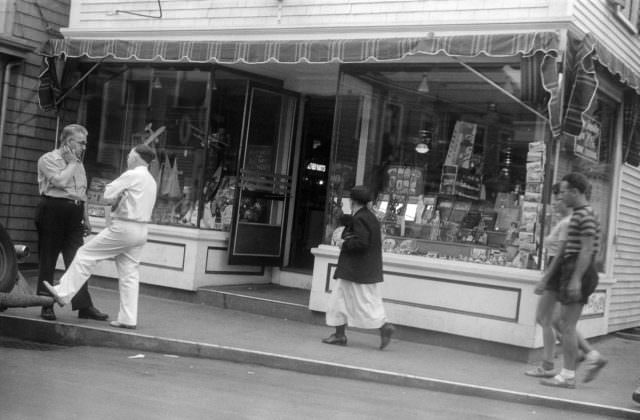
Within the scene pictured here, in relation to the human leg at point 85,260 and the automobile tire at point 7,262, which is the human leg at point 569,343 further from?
the automobile tire at point 7,262

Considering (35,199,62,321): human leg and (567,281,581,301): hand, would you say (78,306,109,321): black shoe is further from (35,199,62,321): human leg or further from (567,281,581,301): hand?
(567,281,581,301): hand

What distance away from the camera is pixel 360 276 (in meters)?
9.20

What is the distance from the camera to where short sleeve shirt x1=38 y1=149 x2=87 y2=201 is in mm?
9117

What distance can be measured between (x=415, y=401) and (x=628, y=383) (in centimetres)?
254

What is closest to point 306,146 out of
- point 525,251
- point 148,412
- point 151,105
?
point 151,105

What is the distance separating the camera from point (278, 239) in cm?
1277

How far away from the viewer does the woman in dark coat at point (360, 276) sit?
30.2ft

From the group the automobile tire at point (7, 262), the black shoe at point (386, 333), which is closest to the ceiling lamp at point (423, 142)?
the black shoe at point (386, 333)

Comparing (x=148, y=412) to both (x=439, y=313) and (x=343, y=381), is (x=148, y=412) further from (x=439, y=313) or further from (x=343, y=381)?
(x=439, y=313)

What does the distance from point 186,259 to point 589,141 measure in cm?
526

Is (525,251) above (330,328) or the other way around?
above

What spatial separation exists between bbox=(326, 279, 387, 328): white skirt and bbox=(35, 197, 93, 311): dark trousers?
8.54 feet

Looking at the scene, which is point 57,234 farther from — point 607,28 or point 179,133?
point 607,28

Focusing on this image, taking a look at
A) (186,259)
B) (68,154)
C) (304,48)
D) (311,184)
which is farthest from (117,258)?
(311,184)
